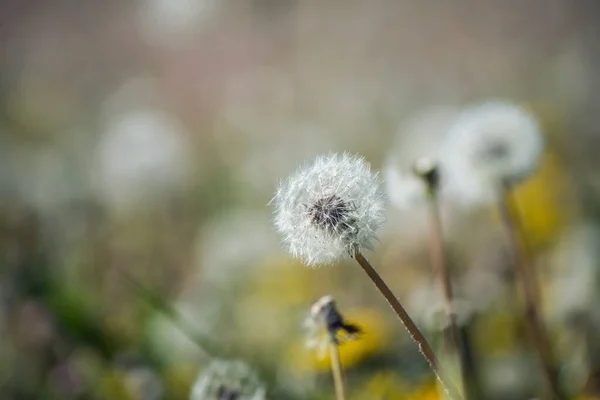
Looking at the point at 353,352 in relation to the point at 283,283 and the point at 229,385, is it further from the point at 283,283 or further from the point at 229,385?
the point at 283,283

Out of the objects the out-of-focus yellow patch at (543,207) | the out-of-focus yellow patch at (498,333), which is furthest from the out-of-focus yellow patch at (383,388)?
the out-of-focus yellow patch at (543,207)

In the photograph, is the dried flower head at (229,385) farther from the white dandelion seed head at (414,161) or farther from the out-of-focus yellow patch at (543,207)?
the out-of-focus yellow patch at (543,207)

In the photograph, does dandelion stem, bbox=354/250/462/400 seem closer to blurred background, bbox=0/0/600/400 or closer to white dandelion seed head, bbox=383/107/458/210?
white dandelion seed head, bbox=383/107/458/210

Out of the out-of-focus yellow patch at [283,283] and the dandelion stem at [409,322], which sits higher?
the out-of-focus yellow patch at [283,283]

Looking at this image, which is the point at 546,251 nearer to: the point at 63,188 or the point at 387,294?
the point at 387,294

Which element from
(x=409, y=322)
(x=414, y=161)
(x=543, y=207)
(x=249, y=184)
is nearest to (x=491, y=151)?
(x=414, y=161)
